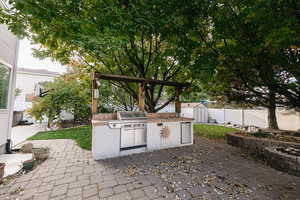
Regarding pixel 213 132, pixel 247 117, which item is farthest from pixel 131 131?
pixel 247 117

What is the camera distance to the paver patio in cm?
230

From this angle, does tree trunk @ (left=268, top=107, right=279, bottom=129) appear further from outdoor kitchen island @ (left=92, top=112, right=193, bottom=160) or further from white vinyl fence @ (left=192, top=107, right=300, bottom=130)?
outdoor kitchen island @ (left=92, top=112, right=193, bottom=160)

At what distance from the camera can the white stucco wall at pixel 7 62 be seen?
3980mm

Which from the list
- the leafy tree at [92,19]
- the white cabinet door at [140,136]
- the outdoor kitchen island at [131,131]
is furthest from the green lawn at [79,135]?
the leafy tree at [92,19]

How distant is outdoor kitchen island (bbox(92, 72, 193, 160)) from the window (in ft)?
9.19

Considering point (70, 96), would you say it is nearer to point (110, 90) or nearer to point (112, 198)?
point (110, 90)

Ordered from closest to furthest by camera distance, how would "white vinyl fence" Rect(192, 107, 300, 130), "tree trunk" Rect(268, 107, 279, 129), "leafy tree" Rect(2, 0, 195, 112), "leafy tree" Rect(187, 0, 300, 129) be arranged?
"leafy tree" Rect(187, 0, 300, 129) → "leafy tree" Rect(2, 0, 195, 112) → "tree trunk" Rect(268, 107, 279, 129) → "white vinyl fence" Rect(192, 107, 300, 130)

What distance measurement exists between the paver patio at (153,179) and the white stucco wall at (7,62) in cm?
182

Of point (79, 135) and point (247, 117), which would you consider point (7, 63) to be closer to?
point (79, 135)

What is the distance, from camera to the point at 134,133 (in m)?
4.38

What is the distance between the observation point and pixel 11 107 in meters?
4.48

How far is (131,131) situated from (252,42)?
422cm

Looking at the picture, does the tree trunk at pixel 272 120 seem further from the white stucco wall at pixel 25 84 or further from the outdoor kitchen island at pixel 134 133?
the white stucco wall at pixel 25 84

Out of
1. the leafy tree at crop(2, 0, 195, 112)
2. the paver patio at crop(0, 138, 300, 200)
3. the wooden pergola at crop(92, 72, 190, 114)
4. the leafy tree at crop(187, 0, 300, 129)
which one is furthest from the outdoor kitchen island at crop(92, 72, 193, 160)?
the leafy tree at crop(187, 0, 300, 129)
